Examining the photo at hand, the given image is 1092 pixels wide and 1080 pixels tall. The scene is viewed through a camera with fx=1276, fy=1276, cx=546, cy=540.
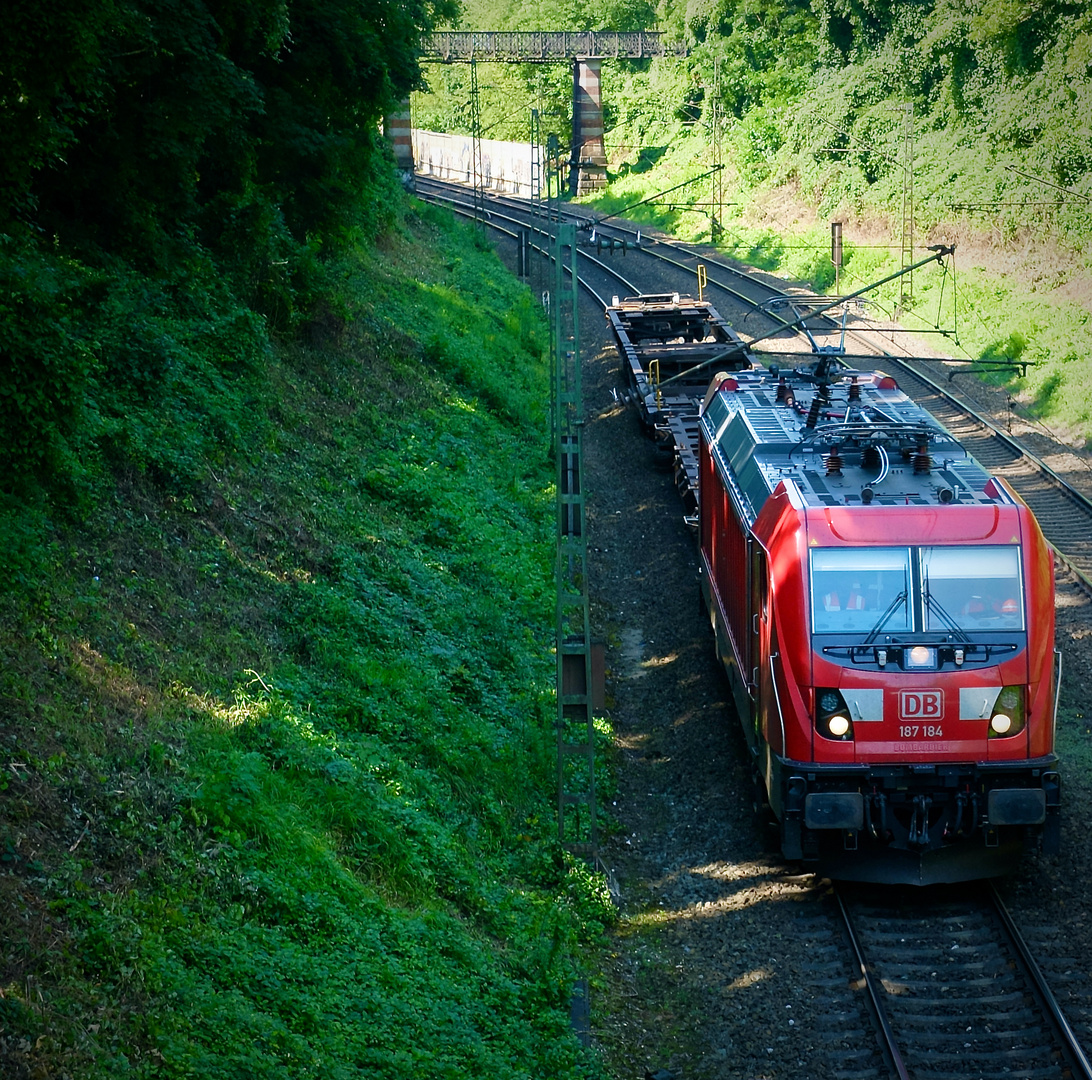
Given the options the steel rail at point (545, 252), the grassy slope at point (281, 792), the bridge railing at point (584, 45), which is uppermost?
the bridge railing at point (584, 45)

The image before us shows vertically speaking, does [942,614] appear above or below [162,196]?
below

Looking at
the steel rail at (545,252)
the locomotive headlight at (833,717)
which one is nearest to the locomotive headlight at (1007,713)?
the locomotive headlight at (833,717)

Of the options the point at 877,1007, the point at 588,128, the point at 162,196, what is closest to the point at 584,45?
the point at 588,128

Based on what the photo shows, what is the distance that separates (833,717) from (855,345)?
23665mm

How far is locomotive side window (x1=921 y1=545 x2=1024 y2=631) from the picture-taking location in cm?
1027

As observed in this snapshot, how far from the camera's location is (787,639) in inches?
408

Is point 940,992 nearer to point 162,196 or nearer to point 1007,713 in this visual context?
point 1007,713

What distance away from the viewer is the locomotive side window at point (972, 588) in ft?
33.7

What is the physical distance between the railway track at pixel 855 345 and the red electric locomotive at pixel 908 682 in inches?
197

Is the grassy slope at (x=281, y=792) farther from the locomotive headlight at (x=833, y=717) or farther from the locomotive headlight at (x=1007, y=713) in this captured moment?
the locomotive headlight at (x=1007, y=713)

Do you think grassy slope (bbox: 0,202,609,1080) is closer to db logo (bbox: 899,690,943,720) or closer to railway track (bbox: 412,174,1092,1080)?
railway track (bbox: 412,174,1092,1080)

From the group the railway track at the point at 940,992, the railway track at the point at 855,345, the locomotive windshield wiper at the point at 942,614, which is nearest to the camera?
the railway track at the point at 940,992

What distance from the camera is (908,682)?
10.1 m

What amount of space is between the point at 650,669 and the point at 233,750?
7.32 metres
